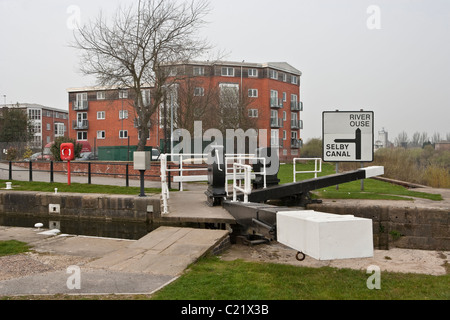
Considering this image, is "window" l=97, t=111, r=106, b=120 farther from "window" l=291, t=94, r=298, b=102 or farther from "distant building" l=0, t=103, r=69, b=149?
"window" l=291, t=94, r=298, b=102

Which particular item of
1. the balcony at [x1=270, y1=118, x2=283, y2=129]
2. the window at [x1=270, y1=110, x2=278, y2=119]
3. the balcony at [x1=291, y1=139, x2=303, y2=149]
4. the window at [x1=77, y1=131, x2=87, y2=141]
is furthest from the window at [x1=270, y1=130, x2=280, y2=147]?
the window at [x1=77, y1=131, x2=87, y2=141]

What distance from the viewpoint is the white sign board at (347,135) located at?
499 inches

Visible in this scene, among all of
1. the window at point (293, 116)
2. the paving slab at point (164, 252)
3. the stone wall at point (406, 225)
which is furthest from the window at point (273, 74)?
the paving slab at point (164, 252)

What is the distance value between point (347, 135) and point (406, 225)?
3752 mm

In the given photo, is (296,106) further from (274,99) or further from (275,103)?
(274,99)

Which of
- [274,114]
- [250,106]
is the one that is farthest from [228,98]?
[274,114]

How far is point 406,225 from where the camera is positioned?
9.96 meters

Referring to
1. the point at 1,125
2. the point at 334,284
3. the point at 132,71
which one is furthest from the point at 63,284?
the point at 1,125

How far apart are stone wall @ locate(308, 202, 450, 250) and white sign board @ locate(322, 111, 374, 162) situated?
2.75 meters

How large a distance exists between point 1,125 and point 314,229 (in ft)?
167

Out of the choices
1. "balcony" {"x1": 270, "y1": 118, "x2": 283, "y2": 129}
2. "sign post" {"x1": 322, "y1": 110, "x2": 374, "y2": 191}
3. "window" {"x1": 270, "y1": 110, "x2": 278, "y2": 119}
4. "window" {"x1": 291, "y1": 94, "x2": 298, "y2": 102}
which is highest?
"window" {"x1": 291, "y1": 94, "x2": 298, "y2": 102}

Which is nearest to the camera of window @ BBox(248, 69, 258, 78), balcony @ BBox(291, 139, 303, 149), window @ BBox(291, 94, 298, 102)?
window @ BBox(248, 69, 258, 78)

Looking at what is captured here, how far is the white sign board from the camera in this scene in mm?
12680
